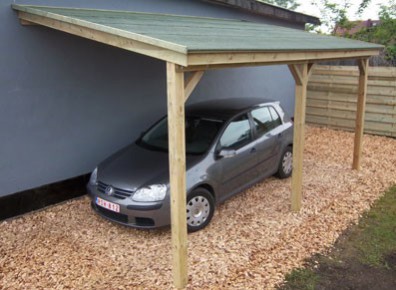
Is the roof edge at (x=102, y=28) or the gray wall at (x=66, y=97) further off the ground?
the roof edge at (x=102, y=28)

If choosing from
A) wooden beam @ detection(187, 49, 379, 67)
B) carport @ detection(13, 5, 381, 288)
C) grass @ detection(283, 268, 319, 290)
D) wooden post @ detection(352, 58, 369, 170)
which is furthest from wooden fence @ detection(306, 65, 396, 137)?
grass @ detection(283, 268, 319, 290)

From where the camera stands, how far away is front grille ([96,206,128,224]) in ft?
16.1

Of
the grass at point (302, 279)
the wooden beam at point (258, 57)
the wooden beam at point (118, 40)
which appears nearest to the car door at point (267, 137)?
the wooden beam at point (258, 57)

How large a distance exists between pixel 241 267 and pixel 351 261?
54.8 inches

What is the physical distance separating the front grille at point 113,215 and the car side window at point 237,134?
170 cm

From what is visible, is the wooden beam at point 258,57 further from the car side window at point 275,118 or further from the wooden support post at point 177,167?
the car side window at point 275,118

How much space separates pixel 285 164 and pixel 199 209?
262 centimetres

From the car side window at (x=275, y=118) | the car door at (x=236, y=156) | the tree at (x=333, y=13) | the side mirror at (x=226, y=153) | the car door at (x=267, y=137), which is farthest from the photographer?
the tree at (x=333, y=13)

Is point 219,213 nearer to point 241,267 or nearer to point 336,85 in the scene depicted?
point 241,267

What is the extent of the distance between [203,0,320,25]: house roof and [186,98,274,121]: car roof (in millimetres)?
2662

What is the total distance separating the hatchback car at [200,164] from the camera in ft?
15.9

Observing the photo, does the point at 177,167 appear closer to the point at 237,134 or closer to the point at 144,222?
the point at 144,222

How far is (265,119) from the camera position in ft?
21.5

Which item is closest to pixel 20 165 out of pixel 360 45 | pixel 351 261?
pixel 351 261
